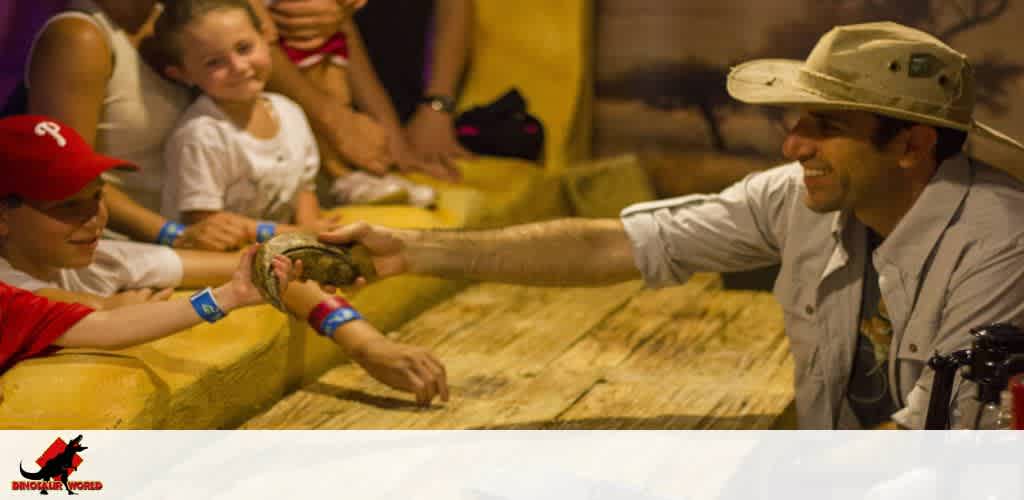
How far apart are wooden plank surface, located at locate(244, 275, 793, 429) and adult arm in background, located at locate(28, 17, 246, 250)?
0.46 metres

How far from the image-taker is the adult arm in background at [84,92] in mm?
3652

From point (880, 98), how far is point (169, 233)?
166 cm

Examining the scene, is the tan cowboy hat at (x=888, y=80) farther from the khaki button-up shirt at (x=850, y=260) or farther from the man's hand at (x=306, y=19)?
the man's hand at (x=306, y=19)

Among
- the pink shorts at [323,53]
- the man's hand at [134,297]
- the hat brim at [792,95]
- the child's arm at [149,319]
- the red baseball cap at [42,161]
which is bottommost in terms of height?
the man's hand at [134,297]

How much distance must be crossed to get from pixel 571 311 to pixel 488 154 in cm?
80

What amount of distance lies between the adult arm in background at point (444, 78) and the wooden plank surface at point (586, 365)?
1.59 ft

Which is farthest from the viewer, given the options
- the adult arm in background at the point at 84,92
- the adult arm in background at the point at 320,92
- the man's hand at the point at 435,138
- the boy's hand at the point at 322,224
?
the man's hand at the point at 435,138

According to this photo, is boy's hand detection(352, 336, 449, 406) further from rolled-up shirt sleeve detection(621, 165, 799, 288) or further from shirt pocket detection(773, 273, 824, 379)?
shirt pocket detection(773, 273, 824, 379)

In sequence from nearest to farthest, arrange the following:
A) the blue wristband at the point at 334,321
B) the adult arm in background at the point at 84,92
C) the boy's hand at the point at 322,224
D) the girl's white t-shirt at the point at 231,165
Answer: the adult arm in background at the point at 84,92 < the blue wristband at the point at 334,321 < the girl's white t-shirt at the point at 231,165 < the boy's hand at the point at 322,224

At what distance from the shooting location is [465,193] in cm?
481

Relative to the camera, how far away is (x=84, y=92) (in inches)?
146

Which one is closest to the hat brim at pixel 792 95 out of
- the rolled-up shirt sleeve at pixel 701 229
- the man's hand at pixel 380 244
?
the rolled-up shirt sleeve at pixel 701 229
